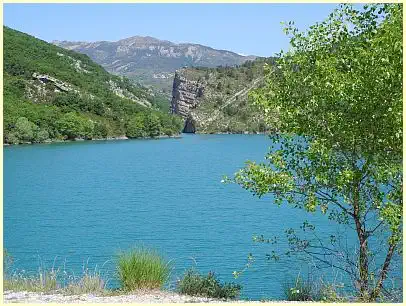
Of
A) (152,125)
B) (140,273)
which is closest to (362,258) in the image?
(140,273)

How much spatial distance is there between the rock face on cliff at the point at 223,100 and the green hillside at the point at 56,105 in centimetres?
2405

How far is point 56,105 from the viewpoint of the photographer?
121875mm

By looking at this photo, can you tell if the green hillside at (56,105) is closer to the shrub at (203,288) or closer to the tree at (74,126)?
the tree at (74,126)

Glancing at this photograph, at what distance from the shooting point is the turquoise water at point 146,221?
19.9m

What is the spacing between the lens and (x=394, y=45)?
8.66 m

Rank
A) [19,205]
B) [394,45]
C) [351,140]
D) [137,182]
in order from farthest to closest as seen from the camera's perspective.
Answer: [137,182]
[19,205]
[351,140]
[394,45]

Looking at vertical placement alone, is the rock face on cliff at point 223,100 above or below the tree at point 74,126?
above

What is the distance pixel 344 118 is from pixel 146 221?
20.5 m

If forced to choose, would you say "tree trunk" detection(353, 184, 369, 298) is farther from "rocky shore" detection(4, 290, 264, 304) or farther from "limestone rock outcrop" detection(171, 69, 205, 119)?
"limestone rock outcrop" detection(171, 69, 205, 119)

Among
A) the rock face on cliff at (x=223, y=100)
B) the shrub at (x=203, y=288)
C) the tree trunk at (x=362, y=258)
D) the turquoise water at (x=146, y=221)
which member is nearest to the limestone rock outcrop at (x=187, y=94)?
the rock face on cliff at (x=223, y=100)

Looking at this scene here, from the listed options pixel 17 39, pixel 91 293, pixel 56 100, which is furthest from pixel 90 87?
pixel 91 293

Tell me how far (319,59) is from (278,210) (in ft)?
67.2

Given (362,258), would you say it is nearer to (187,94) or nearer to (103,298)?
(103,298)

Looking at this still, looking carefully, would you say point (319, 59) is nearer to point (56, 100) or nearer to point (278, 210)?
point (278, 210)
